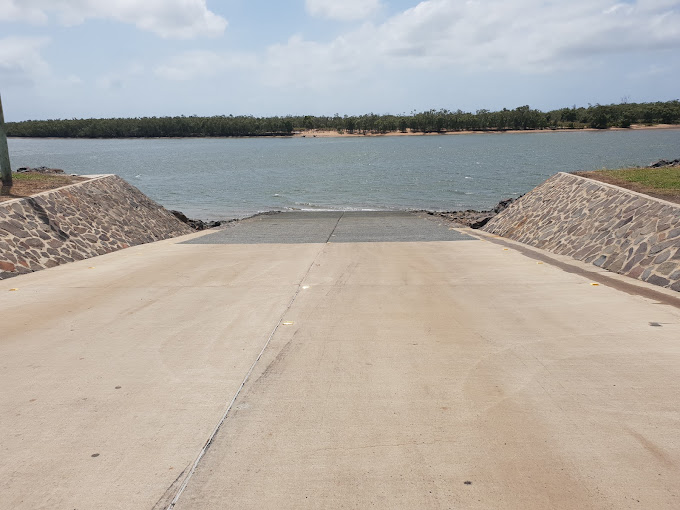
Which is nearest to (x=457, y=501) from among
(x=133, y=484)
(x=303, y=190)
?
(x=133, y=484)

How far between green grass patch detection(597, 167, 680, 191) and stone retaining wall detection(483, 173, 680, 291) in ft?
2.91

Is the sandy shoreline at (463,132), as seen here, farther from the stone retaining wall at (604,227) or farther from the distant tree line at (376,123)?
the stone retaining wall at (604,227)

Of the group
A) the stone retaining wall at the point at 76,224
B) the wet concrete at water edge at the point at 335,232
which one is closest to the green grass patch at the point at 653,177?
the wet concrete at water edge at the point at 335,232

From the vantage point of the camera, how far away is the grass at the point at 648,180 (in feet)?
38.4

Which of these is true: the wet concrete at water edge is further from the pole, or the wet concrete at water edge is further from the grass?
the pole

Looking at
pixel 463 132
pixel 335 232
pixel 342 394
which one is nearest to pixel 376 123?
pixel 463 132

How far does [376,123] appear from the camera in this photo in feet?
525

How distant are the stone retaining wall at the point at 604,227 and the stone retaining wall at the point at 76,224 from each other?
33.7 feet

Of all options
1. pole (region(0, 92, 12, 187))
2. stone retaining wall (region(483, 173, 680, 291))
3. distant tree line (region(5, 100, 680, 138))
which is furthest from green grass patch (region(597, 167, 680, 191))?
distant tree line (region(5, 100, 680, 138))

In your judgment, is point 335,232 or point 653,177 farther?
point 335,232

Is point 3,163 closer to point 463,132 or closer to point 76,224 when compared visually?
point 76,224

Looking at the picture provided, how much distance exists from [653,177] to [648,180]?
563 millimetres

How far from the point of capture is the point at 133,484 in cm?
358

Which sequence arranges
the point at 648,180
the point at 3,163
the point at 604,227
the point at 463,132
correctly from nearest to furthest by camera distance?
1. the point at 604,227
2. the point at 648,180
3. the point at 3,163
4. the point at 463,132
